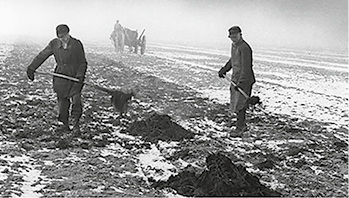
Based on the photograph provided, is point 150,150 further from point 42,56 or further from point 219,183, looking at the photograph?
point 42,56

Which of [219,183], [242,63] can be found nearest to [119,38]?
[242,63]

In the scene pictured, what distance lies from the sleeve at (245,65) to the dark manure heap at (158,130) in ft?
3.98

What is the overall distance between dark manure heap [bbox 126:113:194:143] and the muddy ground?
0.02m

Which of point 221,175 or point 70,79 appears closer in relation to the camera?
point 221,175

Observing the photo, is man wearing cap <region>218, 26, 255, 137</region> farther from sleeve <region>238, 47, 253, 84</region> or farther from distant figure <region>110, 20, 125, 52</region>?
distant figure <region>110, 20, 125, 52</region>

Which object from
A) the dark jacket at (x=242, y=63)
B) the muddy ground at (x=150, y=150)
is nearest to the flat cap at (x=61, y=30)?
the muddy ground at (x=150, y=150)

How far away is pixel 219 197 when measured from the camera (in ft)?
15.0

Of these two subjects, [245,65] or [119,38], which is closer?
[245,65]

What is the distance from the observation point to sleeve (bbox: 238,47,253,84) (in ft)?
23.8

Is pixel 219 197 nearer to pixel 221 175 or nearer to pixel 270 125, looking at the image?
pixel 221 175

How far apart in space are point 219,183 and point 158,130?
8.36ft

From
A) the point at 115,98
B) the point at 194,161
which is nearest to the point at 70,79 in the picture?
the point at 115,98

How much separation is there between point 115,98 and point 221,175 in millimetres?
2923

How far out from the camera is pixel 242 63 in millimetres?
7309
